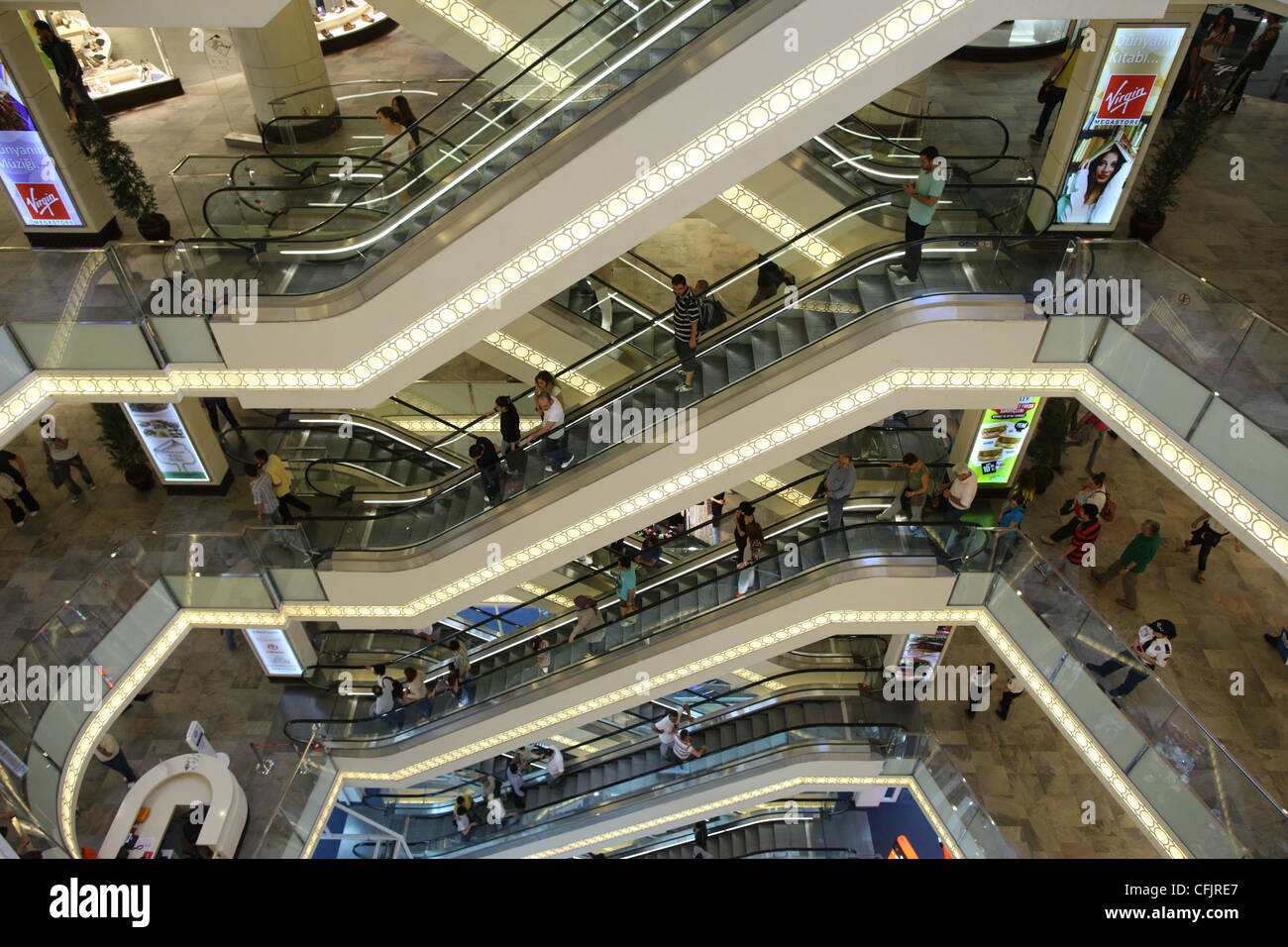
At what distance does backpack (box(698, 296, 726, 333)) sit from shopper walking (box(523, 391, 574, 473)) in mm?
2028

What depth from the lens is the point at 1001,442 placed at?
39.2 ft

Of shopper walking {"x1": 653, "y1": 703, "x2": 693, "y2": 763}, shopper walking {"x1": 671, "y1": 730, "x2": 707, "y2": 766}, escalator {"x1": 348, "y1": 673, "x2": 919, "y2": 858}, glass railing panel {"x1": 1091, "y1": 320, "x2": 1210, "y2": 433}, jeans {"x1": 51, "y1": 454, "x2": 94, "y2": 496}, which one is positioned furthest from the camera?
shopper walking {"x1": 653, "y1": 703, "x2": 693, "y2": 763}

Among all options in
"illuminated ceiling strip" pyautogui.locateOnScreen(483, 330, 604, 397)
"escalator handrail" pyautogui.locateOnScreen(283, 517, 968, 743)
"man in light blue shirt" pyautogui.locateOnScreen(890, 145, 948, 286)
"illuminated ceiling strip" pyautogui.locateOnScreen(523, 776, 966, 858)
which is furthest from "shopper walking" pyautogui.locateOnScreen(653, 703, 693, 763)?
"man in light blue shirt" pyautogui.locateOnScreen(890, 145, 948, 286)

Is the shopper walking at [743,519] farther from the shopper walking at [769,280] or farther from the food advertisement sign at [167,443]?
the food advertisement sign at [167,443]

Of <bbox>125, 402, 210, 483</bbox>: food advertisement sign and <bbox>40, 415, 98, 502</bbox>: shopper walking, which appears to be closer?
<bbox>125, 402, 210, 483</bbox>: food advertisement sign

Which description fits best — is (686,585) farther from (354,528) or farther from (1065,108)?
(1065,108)

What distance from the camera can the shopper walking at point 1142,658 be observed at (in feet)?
31.2

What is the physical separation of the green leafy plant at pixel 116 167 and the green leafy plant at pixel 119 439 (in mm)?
2899

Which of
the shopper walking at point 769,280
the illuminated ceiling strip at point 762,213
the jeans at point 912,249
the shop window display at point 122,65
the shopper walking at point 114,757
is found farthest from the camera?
the shop window display at point 122,65

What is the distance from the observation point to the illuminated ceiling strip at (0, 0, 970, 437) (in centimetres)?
754

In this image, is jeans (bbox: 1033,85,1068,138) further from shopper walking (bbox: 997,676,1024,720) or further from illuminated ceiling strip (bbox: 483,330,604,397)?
shopper walking (bbox: 997,676,1024,720)

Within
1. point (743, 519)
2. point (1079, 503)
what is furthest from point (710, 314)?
point (1079, 503)

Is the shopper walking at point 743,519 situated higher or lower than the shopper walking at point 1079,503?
higher

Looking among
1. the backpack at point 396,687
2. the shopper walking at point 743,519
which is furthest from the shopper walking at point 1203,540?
the backpack at point 396,687
